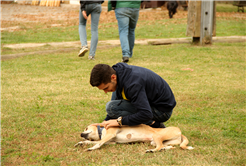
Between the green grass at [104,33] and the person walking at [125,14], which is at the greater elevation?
the person walking at [125,14]

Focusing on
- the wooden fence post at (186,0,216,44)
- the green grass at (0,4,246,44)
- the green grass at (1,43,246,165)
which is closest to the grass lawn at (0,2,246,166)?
the green grass at (1,43,246,165)

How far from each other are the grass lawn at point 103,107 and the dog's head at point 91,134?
0.16m

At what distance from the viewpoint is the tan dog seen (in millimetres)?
3283

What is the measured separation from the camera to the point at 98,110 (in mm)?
4469

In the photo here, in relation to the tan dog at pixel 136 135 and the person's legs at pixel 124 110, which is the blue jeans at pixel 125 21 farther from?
the tan dog at pixel 136 135

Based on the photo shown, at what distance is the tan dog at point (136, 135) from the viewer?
129 inches

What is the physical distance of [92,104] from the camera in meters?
4.71

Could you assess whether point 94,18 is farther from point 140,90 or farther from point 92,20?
point 140,90

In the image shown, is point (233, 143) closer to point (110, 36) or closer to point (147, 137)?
point (147, 137)

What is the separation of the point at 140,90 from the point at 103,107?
163 centimetres

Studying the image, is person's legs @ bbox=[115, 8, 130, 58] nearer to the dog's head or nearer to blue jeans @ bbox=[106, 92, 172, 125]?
blue jeans @ bbox=[106, 92, 172, 125]

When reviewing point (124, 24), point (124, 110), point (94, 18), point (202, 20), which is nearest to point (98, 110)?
point (124, 110)

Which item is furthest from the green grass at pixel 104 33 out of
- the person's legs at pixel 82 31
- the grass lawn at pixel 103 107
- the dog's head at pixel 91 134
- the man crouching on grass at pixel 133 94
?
the man crouching on grass at pixel 133 94

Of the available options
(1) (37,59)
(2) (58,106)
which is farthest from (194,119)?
(1) (37,59)
